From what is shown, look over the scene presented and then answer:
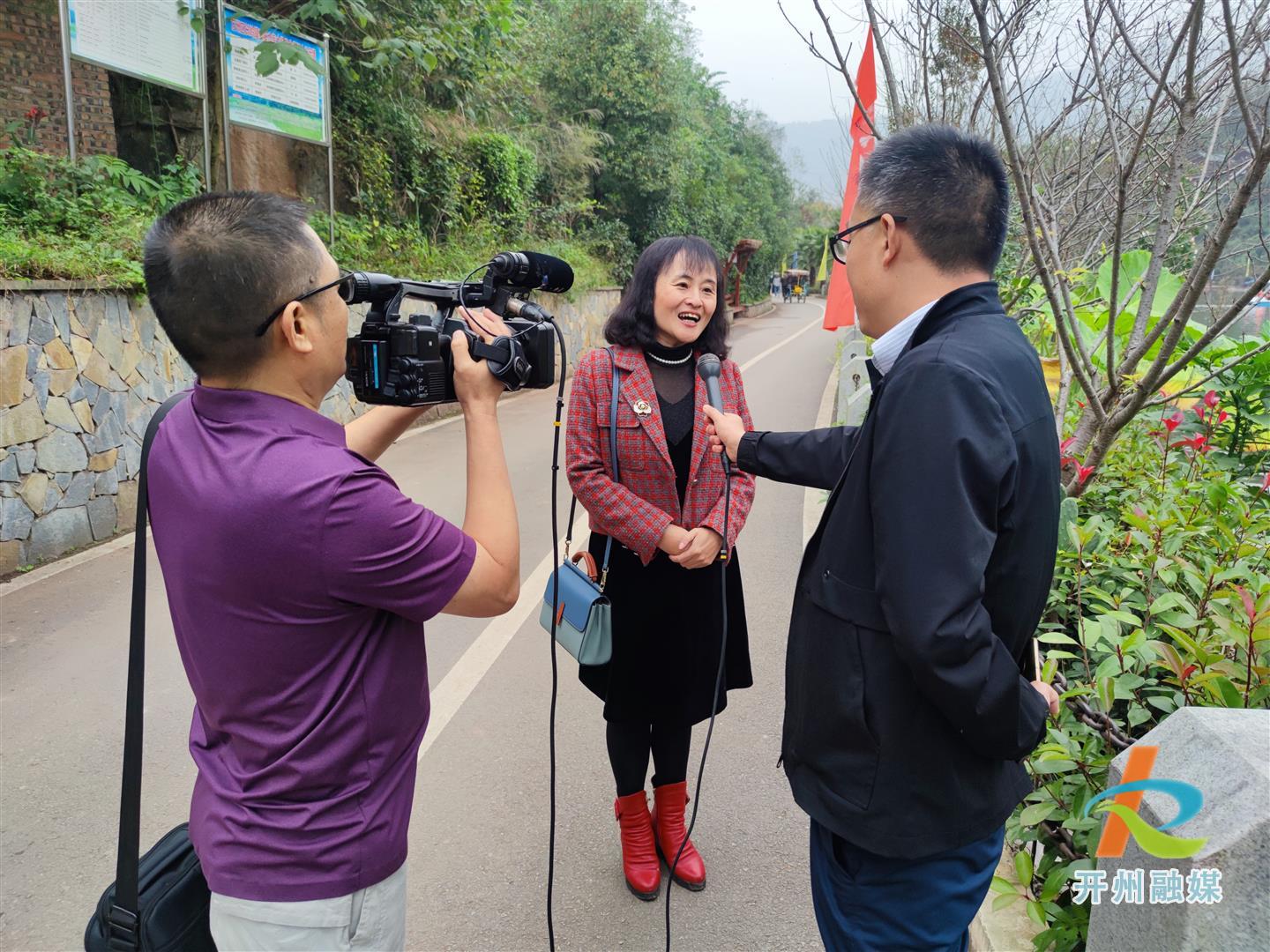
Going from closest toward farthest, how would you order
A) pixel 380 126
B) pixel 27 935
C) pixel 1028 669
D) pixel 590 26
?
pixel 1028 669 < pixel 27 935 < pixel 380 126 < pixel 590 26

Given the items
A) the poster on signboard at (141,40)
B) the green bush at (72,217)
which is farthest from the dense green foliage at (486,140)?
the poster on signboard at (141,40)

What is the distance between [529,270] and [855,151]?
512 centimetres

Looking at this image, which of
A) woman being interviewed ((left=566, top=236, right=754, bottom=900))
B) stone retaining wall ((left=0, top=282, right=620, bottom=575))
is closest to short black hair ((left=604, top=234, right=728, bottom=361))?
woman being interviewed ((left=566, top=236, right=754, bottom=900))

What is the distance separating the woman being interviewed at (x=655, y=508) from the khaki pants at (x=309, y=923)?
124 cm

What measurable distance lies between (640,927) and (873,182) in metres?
2.17

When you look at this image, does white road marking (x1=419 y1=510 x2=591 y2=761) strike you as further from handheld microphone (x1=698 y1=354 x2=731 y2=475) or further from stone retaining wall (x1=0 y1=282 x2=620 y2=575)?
stone retaining wall (x1=0 y1=282 x2=620 y2=575)

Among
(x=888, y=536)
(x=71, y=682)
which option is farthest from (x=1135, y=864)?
(x=71, y=682)

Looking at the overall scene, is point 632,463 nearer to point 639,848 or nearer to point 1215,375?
point 639,848

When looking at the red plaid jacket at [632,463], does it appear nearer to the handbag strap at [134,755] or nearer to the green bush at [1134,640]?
the green bush at [1134,640]

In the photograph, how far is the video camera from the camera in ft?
4.93

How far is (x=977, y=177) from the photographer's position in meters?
1.54

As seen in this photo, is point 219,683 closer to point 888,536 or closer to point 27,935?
point 888,536

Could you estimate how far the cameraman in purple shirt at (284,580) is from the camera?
4.14ft

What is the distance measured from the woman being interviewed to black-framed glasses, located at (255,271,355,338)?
1.19 m
